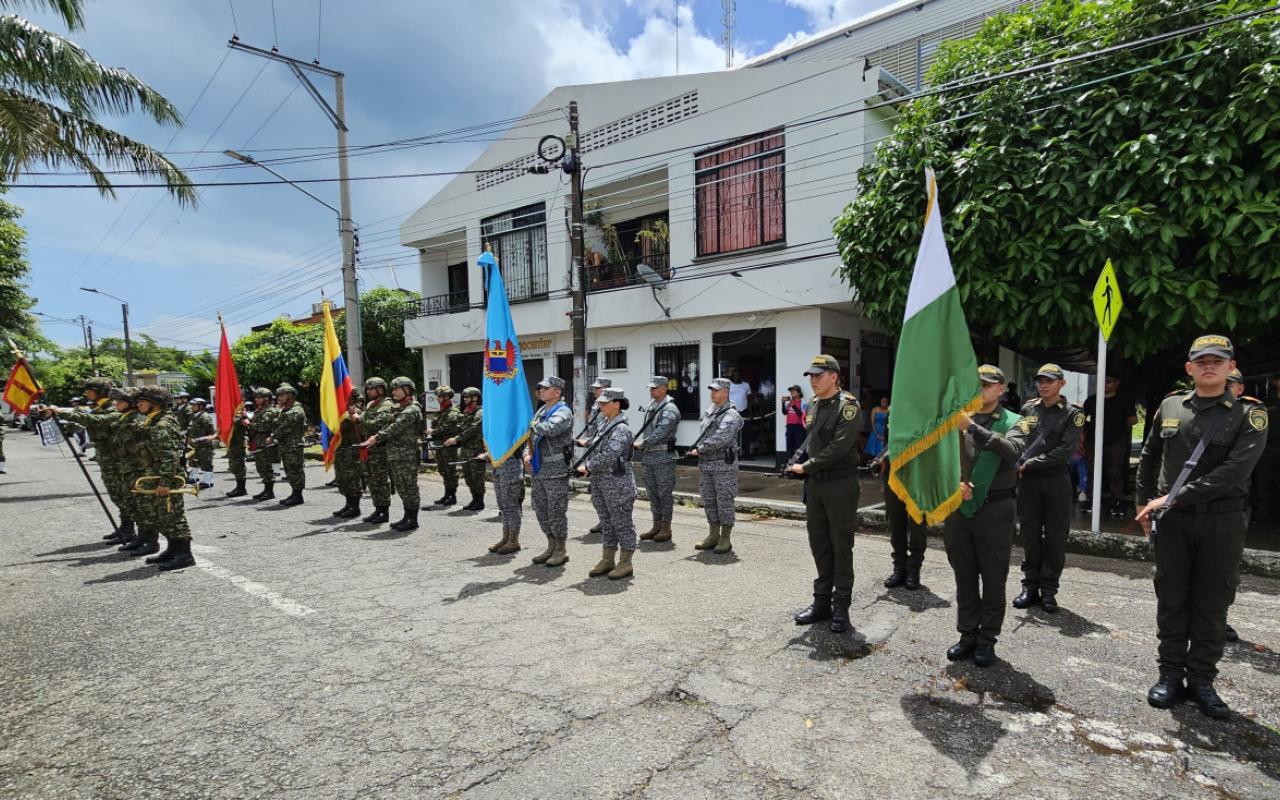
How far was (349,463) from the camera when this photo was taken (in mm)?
9609

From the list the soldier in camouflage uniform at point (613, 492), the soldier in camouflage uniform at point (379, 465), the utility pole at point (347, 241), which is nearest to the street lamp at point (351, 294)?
the utility pole at point (347, 241)

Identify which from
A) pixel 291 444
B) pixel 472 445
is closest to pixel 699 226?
pixel 472 445

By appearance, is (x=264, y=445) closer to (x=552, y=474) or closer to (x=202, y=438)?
(x=202, y=438)

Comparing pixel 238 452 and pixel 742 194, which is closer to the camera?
pixel 238 452

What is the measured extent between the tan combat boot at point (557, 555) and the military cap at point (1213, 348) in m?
5.16

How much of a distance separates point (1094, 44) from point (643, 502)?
8366 mm

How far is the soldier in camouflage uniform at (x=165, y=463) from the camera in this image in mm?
6434

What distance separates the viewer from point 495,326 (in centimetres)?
720

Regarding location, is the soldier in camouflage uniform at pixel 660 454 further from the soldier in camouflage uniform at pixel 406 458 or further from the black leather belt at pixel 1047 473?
the black leather belt at pixel 1047 473

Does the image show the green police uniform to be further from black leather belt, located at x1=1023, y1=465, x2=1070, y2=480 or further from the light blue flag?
the light blue flag

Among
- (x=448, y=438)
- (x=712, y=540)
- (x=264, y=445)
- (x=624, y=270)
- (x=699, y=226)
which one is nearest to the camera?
(x=712, y=540)

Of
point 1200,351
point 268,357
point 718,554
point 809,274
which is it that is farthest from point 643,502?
point 268,357

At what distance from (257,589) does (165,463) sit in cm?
180

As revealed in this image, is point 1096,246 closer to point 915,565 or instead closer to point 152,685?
point 915,565
